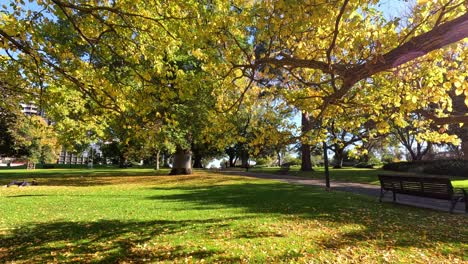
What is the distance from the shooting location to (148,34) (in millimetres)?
7746

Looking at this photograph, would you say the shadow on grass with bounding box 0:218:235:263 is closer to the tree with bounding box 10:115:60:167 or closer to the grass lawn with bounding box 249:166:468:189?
the tree with bounding box 10:115:60:167

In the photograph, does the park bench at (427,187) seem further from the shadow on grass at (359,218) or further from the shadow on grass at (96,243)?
the shadow on grass at (96,243)

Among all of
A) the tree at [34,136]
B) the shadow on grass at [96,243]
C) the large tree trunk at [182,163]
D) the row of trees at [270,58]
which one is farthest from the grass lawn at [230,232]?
the large tree trunk at [182,163]

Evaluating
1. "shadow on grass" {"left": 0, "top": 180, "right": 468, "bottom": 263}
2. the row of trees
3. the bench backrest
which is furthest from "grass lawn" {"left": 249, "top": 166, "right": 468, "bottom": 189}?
the row of trees

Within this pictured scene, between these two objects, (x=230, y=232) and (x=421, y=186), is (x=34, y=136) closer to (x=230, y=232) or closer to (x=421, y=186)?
(x=230, y=232)

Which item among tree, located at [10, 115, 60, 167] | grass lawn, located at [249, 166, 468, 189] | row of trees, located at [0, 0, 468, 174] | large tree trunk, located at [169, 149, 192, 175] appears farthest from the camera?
large tree trunk, located at [169, 149, 192, 175]

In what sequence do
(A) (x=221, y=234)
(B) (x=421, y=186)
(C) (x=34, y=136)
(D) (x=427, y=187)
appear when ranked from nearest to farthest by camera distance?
(A) (x=221, y=234), (D) (x=427, y=187), (B) (x=421, y=186), (C) (x=34, y=136)

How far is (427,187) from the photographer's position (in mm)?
10203

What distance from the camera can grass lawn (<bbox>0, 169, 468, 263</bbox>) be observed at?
554 centimetres

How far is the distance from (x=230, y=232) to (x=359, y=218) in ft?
12.7

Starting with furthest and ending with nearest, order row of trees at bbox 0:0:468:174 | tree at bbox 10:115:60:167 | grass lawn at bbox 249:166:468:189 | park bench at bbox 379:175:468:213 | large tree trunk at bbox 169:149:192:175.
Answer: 1. large tree trunk at bbox 169:149:192:175
2. grass lawn at bbox 249:166:468:189
3. tree at bbox 10:115:60:167
4. park bench at bbox 379:175:468:213
5. row of trees at bbox 0:0:468:174

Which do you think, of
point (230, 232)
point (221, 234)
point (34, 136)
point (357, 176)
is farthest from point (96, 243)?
point (34, 136)

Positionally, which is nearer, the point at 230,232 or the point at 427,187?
the point at 230,232

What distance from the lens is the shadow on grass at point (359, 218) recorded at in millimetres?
6554
